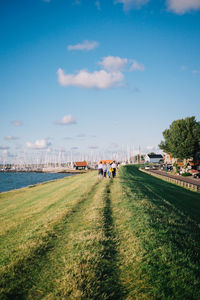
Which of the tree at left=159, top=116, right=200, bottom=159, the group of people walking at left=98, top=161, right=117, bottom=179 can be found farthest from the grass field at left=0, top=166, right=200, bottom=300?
the tree at left=159, top=116, right=200, bottom=159

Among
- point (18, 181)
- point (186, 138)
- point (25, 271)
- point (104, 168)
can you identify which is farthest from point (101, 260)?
point (18, 181)

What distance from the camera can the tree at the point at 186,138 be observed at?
54.6m

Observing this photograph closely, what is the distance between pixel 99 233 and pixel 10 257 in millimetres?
3128

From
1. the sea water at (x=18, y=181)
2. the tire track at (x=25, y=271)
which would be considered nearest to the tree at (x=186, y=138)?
the sea water at (x=18, y=181)

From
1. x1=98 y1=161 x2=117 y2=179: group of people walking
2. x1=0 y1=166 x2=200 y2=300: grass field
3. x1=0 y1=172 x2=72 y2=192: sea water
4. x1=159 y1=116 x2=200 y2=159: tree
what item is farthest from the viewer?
x1=0 y1=172 x2=72 y2=192: sea water

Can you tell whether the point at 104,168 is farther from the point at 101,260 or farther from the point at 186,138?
the point at 186,138

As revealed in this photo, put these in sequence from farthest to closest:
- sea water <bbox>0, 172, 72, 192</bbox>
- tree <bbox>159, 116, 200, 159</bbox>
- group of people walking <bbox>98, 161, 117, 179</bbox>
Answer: sea water <bbox>0, 172, 72, 192</bbox> < tree <bbox>159, 116, 200, 159</bbox> < group of people walking <bbox>98, 161, 117, 179</bbox>

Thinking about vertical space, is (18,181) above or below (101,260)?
below

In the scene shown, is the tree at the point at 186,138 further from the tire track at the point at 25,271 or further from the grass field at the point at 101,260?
the tire track at the point at 25,271

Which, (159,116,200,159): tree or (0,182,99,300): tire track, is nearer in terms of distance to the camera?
(0,182,99,300): tire track

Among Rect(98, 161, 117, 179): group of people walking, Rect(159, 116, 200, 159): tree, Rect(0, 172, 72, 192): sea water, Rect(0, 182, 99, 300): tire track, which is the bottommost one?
Rect(0, 172, 72, 192): sea water

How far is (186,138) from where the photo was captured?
55.4 m

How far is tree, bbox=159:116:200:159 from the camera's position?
179 feet

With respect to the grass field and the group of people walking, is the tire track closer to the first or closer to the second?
the grass field
